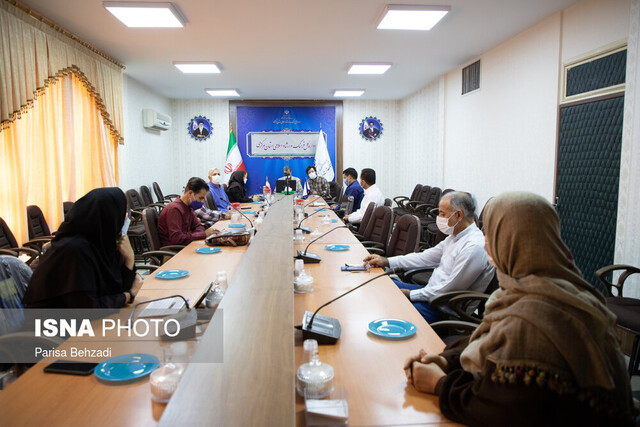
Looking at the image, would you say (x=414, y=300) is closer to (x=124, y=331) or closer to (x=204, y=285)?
(x=204, y=285)

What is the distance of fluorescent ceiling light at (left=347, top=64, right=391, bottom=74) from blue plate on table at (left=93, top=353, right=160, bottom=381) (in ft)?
19.2

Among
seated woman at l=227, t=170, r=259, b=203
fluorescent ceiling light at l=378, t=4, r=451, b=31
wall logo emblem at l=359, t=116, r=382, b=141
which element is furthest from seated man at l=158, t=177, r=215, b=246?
wall logo emblem at l=359, t=116, r=382, b=141

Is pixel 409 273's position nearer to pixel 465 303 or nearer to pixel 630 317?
pixel 465 303

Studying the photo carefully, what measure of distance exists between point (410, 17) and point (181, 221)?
3053 millimetres

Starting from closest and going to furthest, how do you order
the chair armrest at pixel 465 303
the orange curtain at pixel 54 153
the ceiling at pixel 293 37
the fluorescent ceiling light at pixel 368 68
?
the chair armrest at pixel 465 303, the ceiling at pixel 293 37, the orange curtain at pixel 54 153, the fluorescent ceiling light at pixel 368 68

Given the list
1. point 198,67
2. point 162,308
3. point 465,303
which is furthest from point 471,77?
point 162,308

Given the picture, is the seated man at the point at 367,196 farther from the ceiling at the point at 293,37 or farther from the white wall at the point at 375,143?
the white wall at the point at 375,143

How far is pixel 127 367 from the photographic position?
142 centimetres

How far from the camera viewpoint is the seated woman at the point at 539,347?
3.25ft

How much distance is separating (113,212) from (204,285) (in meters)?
0.68

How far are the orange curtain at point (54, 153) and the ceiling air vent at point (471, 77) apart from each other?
554cm

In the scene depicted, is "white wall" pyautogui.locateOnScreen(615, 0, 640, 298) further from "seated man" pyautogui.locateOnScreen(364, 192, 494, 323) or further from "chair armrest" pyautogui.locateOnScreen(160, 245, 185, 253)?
"chair armrest" pyautogui.locateOnScreen(160, 245, 185, 253)

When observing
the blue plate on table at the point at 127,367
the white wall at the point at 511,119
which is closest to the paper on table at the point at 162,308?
the blue plate on table at the point at 127,367

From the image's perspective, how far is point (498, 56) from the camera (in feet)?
18.7
